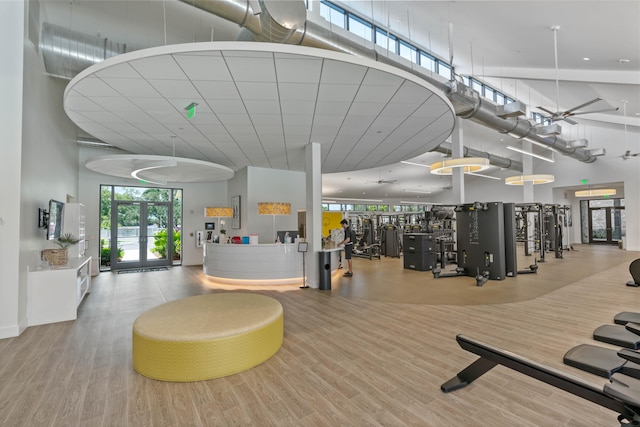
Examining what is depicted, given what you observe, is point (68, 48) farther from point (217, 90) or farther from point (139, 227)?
point (139, 227)

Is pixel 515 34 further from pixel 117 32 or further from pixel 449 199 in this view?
pixel 449 199

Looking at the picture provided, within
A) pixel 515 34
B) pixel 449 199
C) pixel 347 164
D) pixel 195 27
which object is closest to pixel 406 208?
pixel 449 199

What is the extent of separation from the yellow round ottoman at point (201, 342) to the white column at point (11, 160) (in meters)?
2.37

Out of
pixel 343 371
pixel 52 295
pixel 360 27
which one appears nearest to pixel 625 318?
pixel 343 371

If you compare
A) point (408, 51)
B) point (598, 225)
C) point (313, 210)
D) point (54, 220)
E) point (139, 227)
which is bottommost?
point (598, 225)

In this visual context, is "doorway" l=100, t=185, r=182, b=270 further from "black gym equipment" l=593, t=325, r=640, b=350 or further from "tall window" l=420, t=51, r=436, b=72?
"black gym equipment" l=593, t=325, r=640, b=350

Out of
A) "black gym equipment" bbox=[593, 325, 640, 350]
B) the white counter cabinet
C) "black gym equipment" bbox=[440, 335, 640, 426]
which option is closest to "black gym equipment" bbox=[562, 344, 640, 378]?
"black gym equipment" bbox=[593, 325, 640, 350]

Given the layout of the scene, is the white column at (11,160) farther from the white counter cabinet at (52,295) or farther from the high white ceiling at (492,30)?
the high white ceiling at (492,30)

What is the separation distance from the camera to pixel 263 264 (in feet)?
23.3

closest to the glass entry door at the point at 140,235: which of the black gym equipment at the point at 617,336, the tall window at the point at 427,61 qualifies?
the tall window at the point at 427,61

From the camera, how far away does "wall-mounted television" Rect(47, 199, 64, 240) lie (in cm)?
509

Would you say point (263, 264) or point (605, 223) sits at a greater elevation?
point (605, 223)

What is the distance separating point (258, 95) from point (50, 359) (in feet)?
13.4

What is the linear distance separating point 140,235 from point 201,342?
9098 mm
